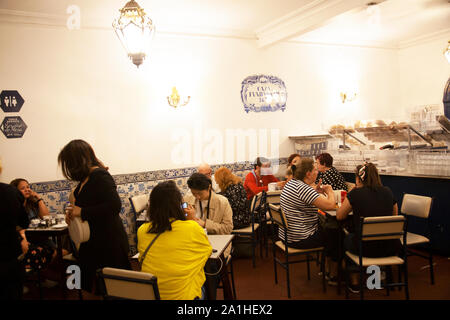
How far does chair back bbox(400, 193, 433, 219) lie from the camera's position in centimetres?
443

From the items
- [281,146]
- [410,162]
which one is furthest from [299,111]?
[410,162]

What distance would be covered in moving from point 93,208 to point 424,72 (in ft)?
27.3

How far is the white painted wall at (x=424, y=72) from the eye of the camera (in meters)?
8.35

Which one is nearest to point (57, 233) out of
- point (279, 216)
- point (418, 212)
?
point (279, 216)

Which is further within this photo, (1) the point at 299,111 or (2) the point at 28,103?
(1) the point at 299,111

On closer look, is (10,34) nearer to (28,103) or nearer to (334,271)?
(28,103)

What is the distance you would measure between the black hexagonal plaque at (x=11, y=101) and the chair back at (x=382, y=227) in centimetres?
476

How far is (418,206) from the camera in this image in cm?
455

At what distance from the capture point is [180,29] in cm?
645

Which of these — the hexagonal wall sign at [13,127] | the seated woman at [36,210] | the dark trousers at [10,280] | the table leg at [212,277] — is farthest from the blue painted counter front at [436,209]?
the hexagonal wall sign at [13,127]

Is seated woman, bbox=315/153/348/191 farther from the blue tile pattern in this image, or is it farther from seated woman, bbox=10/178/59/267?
seated woman, bbox=10/178/59/267

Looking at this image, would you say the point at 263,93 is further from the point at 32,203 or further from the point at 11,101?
the point at 32,203

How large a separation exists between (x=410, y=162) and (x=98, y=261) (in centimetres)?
455
